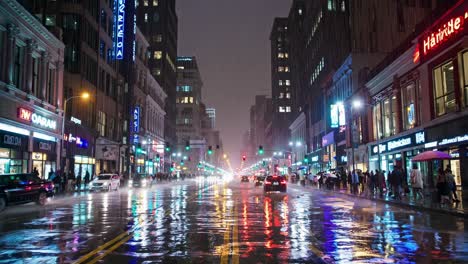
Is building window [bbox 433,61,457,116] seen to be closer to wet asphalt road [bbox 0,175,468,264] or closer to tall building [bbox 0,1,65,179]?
wet asphalt road [bbox 0,175,468,264]

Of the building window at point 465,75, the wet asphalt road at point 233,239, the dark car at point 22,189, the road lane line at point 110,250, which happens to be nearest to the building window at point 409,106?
the building window at point 465,75

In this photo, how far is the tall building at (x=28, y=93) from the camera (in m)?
33.7

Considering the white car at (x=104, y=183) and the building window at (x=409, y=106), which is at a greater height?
the building window at (x=409, y=106)

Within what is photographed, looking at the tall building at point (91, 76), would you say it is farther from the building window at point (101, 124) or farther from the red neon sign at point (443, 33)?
the red neon sign at point (443, 33)

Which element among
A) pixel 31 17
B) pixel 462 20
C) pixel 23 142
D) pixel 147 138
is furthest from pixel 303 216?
pixel 147 138

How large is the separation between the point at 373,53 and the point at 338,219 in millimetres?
41263

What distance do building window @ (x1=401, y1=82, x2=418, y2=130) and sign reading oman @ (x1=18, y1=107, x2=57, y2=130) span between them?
32.3 m

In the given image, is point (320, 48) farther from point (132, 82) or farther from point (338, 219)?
point (338, 219)

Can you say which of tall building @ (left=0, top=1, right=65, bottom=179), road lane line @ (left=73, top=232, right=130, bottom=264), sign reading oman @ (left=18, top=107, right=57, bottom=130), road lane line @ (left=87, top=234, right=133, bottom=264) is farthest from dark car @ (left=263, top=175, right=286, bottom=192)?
road lane line @ (left=87, top=234, right=133, bottom=264)

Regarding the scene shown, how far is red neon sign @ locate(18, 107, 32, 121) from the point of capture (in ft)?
117

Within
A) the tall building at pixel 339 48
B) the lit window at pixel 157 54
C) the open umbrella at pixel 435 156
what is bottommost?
the open umbrella at pixel 435 156

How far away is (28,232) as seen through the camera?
1422cm

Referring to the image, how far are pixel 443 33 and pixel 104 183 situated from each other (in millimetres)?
32592

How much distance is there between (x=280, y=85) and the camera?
17525 centimetres
